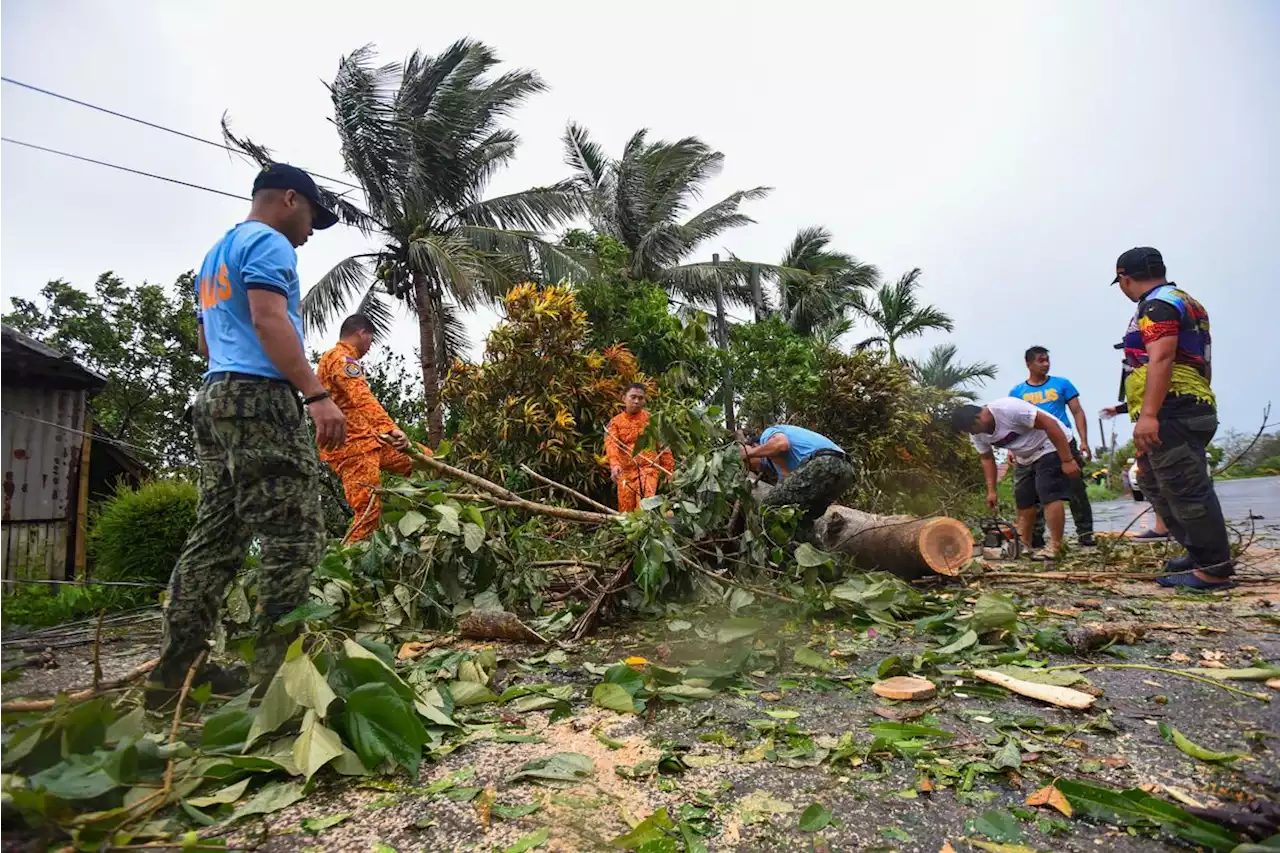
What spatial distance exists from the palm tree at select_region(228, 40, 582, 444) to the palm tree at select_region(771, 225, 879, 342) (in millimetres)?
9378

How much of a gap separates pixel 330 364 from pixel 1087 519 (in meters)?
5.93

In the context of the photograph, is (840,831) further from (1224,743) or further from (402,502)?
(402,502)

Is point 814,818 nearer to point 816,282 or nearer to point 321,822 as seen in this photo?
point 321,822

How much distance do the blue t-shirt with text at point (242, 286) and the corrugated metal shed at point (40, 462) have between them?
15.3 ft

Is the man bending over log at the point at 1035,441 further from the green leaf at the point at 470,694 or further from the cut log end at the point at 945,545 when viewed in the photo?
the green leaf at the point at 470,694

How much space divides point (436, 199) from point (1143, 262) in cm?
1238

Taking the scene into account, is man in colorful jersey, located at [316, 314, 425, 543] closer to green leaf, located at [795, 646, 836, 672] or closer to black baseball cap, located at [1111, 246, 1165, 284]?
green leaf, located at [795, 646, 836, 672]

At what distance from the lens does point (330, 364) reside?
450cm

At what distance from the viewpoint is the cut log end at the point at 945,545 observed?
3930 mm

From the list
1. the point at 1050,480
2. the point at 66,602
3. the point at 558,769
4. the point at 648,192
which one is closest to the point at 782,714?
the point at 558,769

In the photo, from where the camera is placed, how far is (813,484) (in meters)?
4.27

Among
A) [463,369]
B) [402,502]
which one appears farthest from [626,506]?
[463,369]

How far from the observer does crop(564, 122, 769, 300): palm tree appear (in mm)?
18625

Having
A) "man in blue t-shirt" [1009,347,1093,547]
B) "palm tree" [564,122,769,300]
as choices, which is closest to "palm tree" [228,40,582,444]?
"palm tree" [564,122,769,300]
